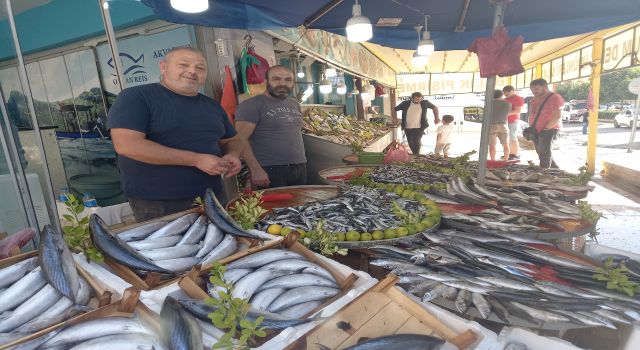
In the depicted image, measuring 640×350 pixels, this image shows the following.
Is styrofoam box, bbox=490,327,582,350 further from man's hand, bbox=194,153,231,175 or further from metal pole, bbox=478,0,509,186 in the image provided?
metal pole, bbox=478,0,509,186

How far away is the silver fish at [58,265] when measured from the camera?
139 cm

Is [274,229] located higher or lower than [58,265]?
lower

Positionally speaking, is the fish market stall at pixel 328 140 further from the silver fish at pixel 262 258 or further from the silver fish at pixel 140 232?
the silver fish at pixel 262 258

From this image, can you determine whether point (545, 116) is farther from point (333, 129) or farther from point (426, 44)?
point (333, 129)

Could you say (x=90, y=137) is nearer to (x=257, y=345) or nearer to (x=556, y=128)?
(x=257, y=345)

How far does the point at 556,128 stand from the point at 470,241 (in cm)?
704

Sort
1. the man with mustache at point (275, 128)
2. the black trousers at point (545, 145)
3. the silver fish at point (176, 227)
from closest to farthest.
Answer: the silver fish at point (176, 227), the man with mustache at point (275, 128), the black trousers at point (545, 145)

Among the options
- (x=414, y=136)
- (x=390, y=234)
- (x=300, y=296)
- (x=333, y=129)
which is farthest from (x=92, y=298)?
(x=414, y=136)

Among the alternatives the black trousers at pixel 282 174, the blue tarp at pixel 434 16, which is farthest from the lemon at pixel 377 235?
the blue tarp at pixel 434 16

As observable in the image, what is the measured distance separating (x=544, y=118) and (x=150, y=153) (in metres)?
8.26

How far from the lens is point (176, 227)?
1986 millimetres

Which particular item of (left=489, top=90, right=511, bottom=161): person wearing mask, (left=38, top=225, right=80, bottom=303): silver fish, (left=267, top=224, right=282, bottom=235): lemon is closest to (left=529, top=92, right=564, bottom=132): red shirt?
(left=489, top=90, right=511, bottom=161): person wearing mask

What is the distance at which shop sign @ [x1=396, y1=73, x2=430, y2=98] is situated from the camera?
23.2 meters

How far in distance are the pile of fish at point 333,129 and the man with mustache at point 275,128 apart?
255cm
